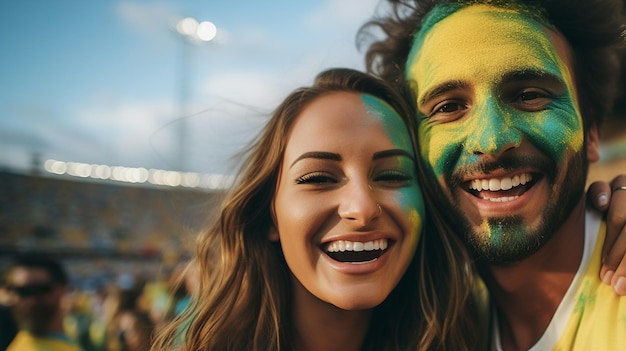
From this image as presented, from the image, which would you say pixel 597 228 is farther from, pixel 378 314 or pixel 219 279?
pixel 219 279

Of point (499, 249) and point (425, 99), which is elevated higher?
point (425, 99)

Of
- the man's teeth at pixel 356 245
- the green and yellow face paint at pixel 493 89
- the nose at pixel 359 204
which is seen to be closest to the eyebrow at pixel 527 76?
the green and yellow face paint at pixel 493 89

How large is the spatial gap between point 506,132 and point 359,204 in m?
0.57

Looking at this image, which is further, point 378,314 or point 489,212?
point 378,314

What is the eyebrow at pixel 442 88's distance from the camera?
1.89 m

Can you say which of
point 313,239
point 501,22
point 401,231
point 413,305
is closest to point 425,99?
point 501,22

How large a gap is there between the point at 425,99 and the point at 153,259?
20795 mm

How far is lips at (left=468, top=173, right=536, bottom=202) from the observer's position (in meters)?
1.83

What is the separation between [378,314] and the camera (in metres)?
2.21

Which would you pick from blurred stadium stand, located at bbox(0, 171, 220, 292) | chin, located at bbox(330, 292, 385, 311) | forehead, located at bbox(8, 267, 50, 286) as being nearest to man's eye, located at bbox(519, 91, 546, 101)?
chin, located at bbox(330, 292, 385, 311)

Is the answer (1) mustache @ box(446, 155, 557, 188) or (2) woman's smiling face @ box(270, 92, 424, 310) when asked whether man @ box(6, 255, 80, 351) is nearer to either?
(2) woman's smiling face @ box(270, 92, 424, 310)

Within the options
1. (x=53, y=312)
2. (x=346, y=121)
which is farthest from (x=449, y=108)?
(x=53, y=312)

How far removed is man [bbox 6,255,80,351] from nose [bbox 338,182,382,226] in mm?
2624

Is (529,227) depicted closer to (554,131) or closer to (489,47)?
(554,131)
